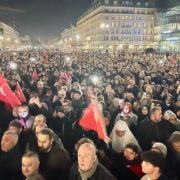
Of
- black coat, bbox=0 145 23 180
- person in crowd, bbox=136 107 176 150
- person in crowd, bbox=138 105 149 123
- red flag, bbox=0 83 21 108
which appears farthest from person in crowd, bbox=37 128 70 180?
person in crowd, bbox=138 105 149 123

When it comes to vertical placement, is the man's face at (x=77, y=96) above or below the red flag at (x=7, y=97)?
below

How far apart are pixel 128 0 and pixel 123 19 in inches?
250

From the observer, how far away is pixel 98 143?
6141 millimetres

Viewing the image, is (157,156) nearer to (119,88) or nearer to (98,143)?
(98,143)

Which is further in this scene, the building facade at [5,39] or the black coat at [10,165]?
the building facade at [5,39]

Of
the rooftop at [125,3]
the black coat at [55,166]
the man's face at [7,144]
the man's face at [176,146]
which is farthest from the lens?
the rooftop at [125,3]

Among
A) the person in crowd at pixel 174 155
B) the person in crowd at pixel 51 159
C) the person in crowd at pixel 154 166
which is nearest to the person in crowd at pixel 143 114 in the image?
the person in crowd at pixel 174 155

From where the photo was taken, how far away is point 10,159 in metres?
4.73

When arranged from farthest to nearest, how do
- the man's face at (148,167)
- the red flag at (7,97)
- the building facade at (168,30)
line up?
the building facade at (168,30)
the red flag at (7,97)
the man's face at (148,167)

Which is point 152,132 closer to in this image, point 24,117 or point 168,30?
point 24,117

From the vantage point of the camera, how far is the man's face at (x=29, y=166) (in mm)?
3939

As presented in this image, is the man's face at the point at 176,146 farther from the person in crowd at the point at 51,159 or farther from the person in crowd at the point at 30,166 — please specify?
the person in crowd at the point at 30,166

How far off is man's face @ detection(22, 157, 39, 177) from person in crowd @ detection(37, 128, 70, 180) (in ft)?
1.63

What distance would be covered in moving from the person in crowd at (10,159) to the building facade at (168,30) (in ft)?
250
